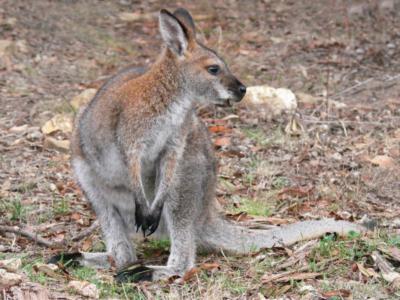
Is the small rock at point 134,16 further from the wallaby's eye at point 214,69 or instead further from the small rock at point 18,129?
the wallaby's eye at point 214,69

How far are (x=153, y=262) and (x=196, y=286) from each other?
2.31 feet

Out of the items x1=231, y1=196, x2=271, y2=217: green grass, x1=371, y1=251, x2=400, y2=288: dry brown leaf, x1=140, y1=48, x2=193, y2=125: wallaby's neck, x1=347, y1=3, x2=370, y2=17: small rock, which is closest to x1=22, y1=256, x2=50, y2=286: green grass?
x1=140, y1=48, x2=193, y2=125: wallaby's neck

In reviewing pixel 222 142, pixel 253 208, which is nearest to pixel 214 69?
pixel 253 208

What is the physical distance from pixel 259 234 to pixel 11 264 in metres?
1.76

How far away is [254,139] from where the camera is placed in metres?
8.61

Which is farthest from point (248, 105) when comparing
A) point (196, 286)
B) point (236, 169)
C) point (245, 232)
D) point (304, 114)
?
point (196, 286)

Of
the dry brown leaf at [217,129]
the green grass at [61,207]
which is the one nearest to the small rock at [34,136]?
the green grass at [61,207]

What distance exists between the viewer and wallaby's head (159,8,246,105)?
5.99 m

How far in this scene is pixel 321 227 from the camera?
6.03 m

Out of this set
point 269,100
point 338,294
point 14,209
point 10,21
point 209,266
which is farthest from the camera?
point 10,21

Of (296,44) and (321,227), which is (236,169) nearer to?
(321,227)

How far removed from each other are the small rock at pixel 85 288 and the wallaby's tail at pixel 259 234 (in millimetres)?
1173

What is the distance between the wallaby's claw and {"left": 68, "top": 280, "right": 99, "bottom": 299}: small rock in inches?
14.1

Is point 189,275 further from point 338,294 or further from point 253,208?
point 253,208
